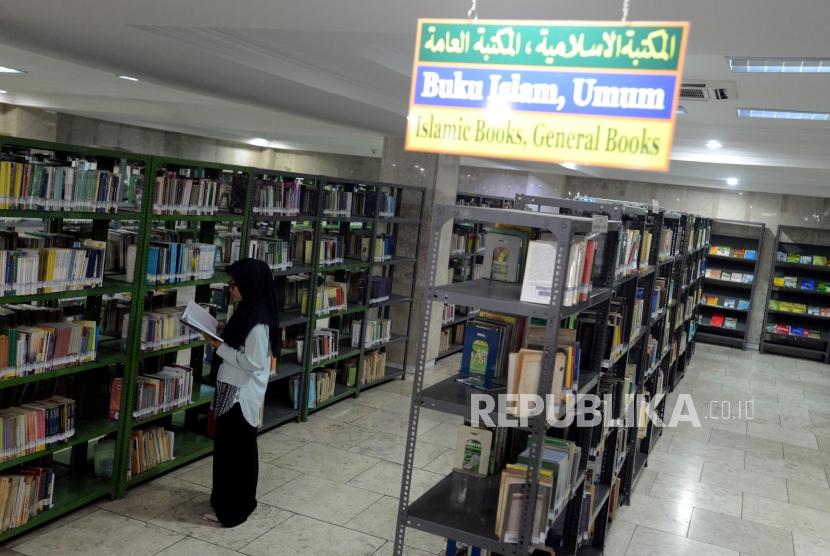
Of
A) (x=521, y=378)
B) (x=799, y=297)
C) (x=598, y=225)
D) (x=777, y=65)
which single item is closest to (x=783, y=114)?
(x=777, y=65)

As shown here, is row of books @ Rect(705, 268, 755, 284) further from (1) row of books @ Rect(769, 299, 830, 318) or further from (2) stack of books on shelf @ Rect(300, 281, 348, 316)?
(2) stack of books on shelf @ Rect(300, 281, 348, 316)

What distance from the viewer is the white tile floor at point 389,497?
15.3 ft

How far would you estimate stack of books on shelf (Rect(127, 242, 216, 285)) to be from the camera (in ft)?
16.4

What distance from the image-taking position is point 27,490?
170 inches

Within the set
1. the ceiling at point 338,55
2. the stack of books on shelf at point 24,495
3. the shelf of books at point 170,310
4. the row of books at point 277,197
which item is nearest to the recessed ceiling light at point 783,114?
the ceiling at point 338,55

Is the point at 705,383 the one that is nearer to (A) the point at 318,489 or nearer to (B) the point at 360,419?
(B) the point at 360,419

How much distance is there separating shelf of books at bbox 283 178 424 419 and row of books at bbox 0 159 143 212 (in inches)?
91.8

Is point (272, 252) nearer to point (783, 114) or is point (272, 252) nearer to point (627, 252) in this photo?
point (627, 252)

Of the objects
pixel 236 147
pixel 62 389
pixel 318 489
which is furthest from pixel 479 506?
pixel 236 147

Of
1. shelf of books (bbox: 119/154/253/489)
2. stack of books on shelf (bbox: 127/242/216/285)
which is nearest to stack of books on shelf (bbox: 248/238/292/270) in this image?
shelf of books (bbox: 119/154/253/489)

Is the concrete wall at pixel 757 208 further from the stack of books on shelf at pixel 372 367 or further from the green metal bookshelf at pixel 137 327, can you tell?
the green metal bookshelf at pixel 137 327

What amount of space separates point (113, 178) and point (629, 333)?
360 centimetres

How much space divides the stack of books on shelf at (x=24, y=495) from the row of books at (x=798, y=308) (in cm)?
1379

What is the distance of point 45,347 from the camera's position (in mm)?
4355
